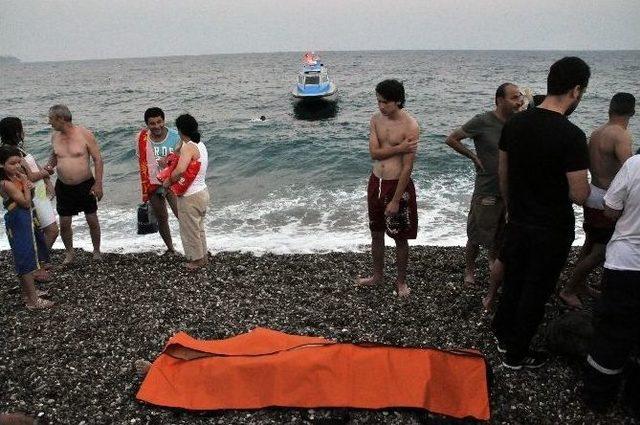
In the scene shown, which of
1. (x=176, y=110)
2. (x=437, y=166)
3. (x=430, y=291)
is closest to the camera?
(x=430, y=291)

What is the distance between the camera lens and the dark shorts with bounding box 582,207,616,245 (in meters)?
3.99

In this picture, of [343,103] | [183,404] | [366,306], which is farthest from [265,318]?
[343,103]

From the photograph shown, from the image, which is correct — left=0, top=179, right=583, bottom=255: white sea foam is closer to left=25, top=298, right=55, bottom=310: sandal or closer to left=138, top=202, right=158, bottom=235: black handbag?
left=138, top=202, right=158, bottom=235: black handbag

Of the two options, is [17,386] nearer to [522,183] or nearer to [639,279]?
[522,183]

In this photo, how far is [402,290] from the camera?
4.87 m

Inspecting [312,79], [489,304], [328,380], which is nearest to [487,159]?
[489,304]

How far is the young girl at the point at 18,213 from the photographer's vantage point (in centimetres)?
445

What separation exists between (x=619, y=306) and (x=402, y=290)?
7.16 ft

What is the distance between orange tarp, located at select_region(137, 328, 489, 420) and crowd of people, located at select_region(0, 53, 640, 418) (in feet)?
2.27

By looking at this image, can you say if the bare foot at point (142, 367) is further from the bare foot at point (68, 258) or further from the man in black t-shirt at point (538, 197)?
the bare foot at point (68, 258)

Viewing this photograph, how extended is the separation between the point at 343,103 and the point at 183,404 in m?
33.8

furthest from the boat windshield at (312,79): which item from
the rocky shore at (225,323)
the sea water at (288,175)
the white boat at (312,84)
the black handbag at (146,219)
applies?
the black handbag at (146,219)

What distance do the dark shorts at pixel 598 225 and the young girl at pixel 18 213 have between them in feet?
17.5

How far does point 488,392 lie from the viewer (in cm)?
324
